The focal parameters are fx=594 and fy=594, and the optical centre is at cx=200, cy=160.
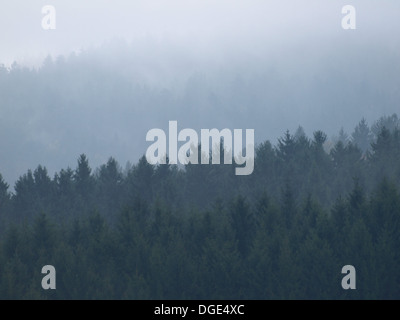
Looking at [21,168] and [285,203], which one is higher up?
[21,168]

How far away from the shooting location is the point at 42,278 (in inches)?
1646

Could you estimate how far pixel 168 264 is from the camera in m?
41.8

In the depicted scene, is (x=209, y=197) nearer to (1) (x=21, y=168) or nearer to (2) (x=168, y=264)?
(2) (x=168, y=264)

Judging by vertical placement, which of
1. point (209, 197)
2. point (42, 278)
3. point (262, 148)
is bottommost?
point (42, 278)

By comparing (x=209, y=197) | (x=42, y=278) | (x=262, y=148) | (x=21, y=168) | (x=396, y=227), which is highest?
(x=21, y=168)

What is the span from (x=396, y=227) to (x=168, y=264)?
16901 mm

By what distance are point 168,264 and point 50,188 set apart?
33.8m

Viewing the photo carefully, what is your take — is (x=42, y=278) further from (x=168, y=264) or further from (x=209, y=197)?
(x=209, y=197)

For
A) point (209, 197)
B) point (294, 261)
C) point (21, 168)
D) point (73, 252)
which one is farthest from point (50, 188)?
point (21, 168)

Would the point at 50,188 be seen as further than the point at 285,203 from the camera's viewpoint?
Yes
